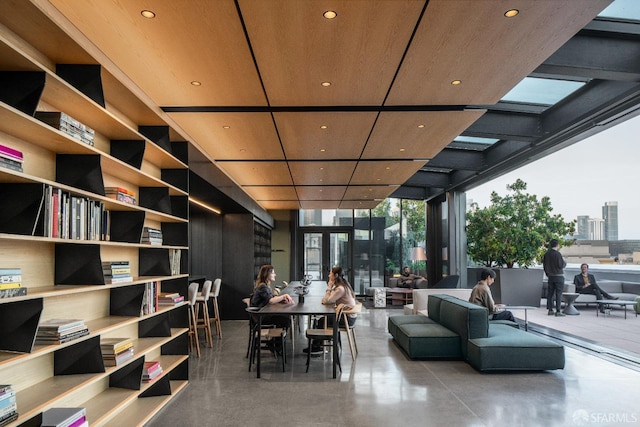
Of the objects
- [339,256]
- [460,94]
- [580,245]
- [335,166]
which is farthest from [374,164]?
[580,245]

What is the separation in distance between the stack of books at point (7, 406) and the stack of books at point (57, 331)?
45 centimetres

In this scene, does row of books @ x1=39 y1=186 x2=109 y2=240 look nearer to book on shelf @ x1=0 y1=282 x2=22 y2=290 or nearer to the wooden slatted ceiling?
book on shelf @ x1=0 y1=282 x2=22 y2=290

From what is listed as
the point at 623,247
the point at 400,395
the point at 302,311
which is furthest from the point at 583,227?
the point at 302,311

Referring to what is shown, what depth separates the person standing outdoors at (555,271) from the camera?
10.1 metres

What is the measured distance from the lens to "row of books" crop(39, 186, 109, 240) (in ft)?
8.53

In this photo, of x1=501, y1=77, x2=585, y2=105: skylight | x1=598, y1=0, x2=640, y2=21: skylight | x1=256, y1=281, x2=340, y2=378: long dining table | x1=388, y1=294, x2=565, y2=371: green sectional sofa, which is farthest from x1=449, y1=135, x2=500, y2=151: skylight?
x1=256, y1=281, x2=340, y2=378: long dining table

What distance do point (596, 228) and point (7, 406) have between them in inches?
572

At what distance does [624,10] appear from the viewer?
426 centimetres

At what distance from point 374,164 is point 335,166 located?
0.66 meters

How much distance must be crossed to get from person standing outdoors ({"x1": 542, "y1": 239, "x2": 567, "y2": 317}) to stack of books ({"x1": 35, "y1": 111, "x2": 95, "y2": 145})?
1004cm

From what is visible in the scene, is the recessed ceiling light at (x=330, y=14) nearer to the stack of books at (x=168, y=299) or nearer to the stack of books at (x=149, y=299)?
the stack of books at (x=149, y=299)

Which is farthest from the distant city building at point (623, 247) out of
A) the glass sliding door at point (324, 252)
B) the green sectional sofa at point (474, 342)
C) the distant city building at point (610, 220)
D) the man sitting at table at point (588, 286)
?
the green sectional sofa at point (474, 342)

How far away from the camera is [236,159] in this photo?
705 centimetres

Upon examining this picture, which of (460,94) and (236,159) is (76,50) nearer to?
(460,94)
